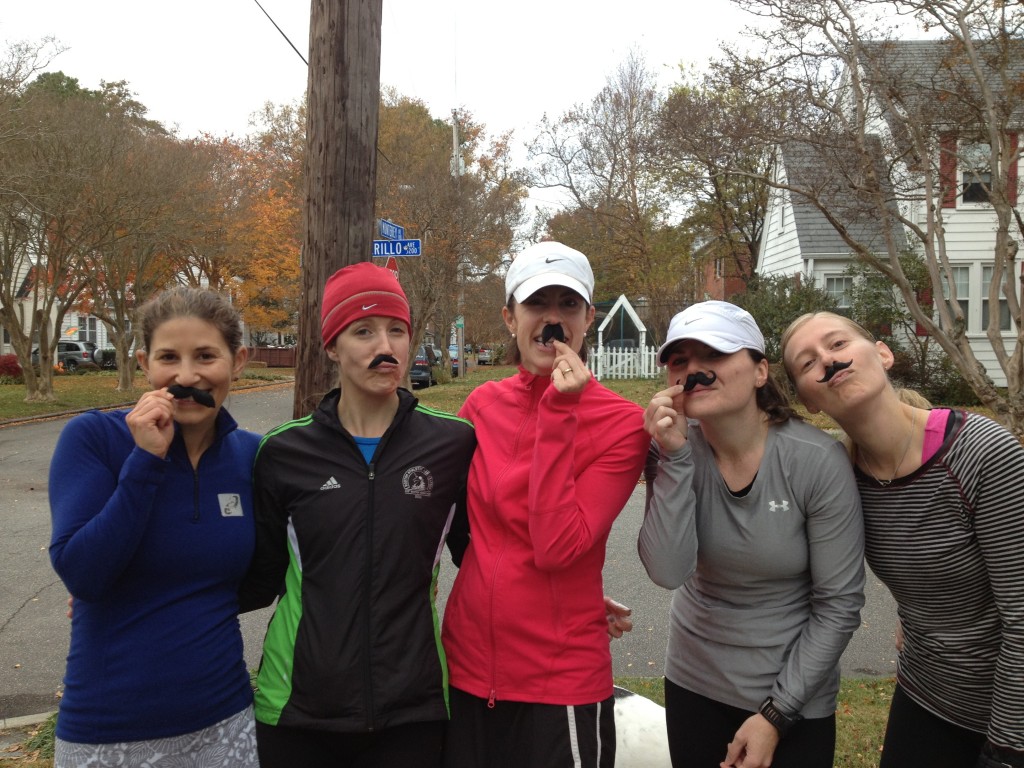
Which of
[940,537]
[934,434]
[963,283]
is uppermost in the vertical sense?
[963,283]

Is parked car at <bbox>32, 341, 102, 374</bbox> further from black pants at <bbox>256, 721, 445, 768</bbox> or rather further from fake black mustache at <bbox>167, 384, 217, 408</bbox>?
black pants at <bbox>256, 721, 445, 768</bbox>

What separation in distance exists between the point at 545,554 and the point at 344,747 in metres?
0.81

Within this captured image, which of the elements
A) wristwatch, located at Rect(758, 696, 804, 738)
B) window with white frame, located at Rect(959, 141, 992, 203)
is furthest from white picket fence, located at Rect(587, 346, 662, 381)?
wristwatch, located at Rect(758, 696, 804, 738)

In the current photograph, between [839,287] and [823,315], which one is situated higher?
[839,287]

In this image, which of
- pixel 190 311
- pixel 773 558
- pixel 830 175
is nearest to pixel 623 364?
pixel 830 175

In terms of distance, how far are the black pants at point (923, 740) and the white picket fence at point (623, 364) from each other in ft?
91.0

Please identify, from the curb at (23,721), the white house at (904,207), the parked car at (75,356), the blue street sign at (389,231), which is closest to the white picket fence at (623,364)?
the white house at (904,207)

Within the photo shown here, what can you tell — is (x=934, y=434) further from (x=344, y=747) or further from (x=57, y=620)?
(x=57, y=620)

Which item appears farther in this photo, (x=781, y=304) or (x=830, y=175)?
(x=781, y=304)

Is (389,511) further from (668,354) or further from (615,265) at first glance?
(615,265)

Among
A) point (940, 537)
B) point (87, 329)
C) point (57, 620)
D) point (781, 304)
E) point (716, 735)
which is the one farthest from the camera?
point (87, 329)

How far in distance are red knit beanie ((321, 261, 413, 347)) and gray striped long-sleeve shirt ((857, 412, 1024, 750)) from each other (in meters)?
1.55

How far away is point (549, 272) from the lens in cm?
246

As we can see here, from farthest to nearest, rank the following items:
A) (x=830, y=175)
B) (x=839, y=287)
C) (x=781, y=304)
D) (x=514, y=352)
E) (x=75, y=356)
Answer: (x=75, y=356)
(x=839, y=287)
(x=781, y=304)
(x=830, y=175)
(x=514, y=352)
